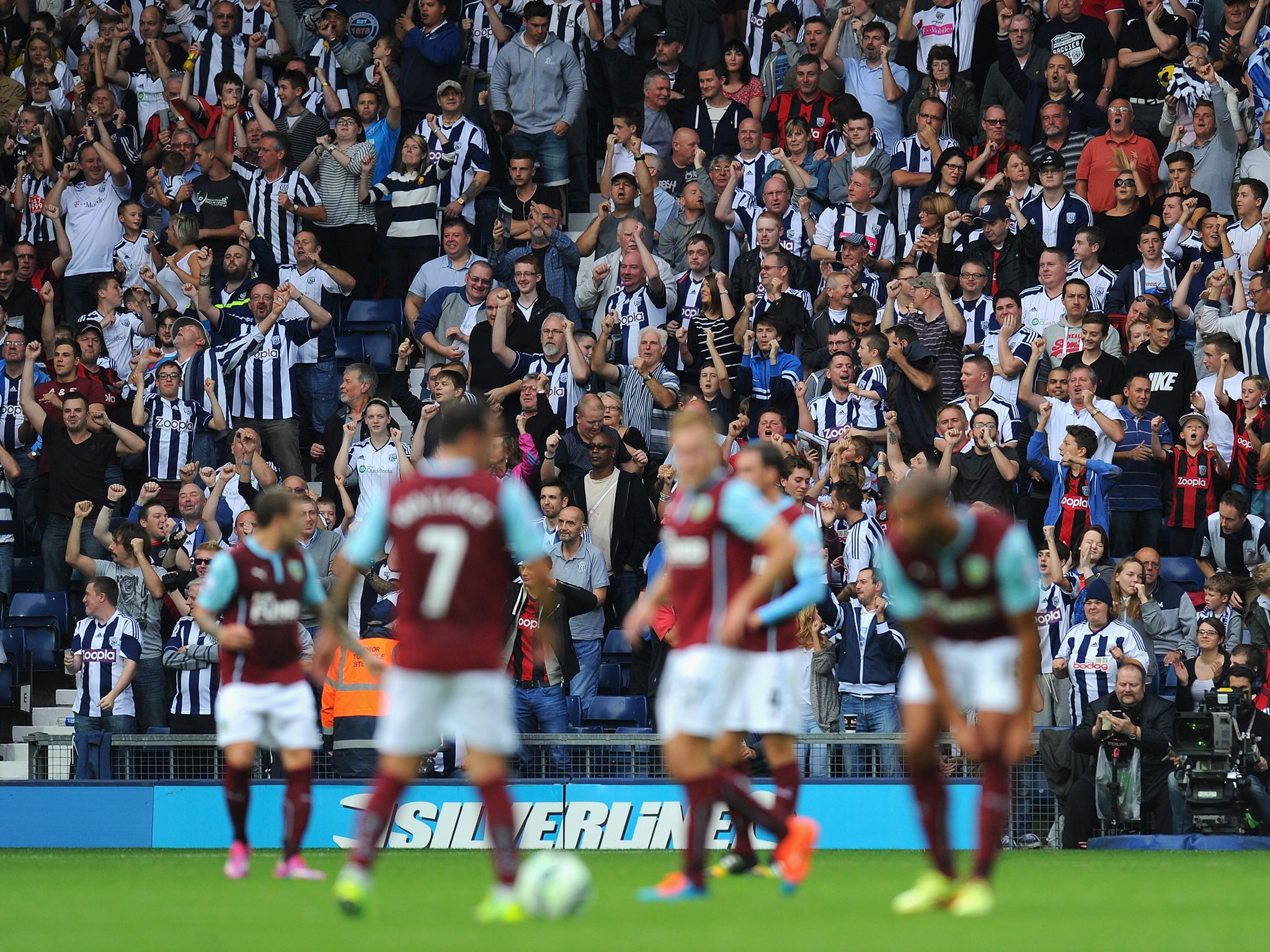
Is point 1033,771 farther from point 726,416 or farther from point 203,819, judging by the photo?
point 203,819

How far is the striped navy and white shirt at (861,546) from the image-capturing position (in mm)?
15492

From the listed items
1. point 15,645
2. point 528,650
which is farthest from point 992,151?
point 15,645

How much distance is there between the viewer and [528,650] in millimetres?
15297

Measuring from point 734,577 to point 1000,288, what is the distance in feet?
33.0

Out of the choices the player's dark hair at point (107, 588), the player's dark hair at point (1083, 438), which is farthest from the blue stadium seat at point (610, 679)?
the player's dark hair at point (1083, 438)

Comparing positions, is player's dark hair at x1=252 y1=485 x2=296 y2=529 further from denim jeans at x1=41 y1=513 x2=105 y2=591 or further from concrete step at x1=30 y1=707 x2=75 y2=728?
concrete step at x1=30 y1=707 x2=75 y2=728

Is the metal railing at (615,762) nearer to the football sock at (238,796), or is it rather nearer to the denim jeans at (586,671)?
the denim jeans at (586,671)

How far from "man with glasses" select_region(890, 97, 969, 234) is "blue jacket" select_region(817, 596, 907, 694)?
5277 millimetres

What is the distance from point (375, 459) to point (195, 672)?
269 cm

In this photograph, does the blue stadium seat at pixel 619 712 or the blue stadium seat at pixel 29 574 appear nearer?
the blue stadium seat at pixel 619 712

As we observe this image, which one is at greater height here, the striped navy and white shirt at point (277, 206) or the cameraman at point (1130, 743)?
the striped navy and white shirt at point (277, 206)

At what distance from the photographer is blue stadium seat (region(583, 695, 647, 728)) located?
51.3 feet

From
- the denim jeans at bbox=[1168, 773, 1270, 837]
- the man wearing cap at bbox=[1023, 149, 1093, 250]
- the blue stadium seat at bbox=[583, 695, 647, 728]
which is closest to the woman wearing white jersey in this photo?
the blue stadium seat at bbox=[583, 695, 647, 728]

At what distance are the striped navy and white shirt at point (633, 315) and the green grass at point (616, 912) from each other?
6.98m
